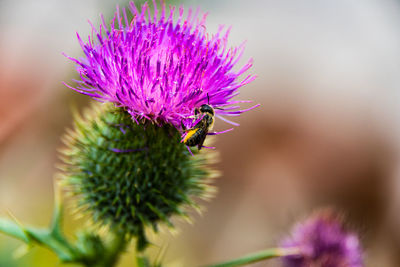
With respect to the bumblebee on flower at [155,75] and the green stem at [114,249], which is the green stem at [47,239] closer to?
the green stem at [114,249]

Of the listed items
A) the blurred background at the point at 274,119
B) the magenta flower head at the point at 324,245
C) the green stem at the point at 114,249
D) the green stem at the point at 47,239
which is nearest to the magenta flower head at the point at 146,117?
the green stem at the point at 114,249

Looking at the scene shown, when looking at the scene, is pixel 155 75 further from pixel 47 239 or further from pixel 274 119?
pixel 274 119

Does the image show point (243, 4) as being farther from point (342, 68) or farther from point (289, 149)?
point (289, 149)

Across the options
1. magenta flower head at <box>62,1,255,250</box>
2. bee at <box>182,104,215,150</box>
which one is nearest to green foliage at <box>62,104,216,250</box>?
magenta flower head at <box>62,1,255,250</box>

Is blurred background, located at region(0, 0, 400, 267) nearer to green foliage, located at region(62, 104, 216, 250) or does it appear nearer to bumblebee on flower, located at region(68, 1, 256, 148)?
green foliage, located at region(62, 104, 216, 250)

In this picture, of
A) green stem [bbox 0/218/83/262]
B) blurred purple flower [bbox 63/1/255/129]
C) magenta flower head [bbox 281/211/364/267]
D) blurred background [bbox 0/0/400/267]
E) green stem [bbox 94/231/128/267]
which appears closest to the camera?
blurred purple flower [bbox 63/1/255/129]
